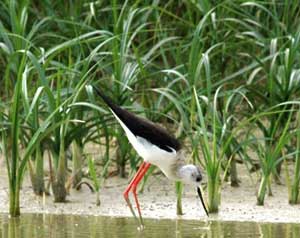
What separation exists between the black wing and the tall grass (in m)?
0.19

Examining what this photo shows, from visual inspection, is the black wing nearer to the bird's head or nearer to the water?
the bird's head

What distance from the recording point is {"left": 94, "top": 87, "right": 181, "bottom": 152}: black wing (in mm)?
7832

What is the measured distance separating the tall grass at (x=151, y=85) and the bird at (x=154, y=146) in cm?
12

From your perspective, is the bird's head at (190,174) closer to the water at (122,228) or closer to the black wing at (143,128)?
the black wing at (143,128)

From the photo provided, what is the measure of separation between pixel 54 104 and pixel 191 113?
3.17ft

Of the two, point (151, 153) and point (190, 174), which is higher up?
point (151, 153)

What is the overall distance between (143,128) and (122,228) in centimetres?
70

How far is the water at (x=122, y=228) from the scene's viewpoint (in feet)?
24.3

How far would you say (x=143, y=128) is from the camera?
7.88 meters

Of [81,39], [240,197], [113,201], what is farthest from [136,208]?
[81,39]

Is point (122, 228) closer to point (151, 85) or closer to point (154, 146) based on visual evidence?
point (154, 146)

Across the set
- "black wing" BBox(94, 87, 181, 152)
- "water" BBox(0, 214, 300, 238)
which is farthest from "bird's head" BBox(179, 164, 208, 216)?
"water" BBox(0, 214, 300, 238)

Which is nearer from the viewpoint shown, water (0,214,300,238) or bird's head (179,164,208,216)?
water (0,214,300,238)

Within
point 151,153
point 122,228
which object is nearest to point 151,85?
point 151,153
